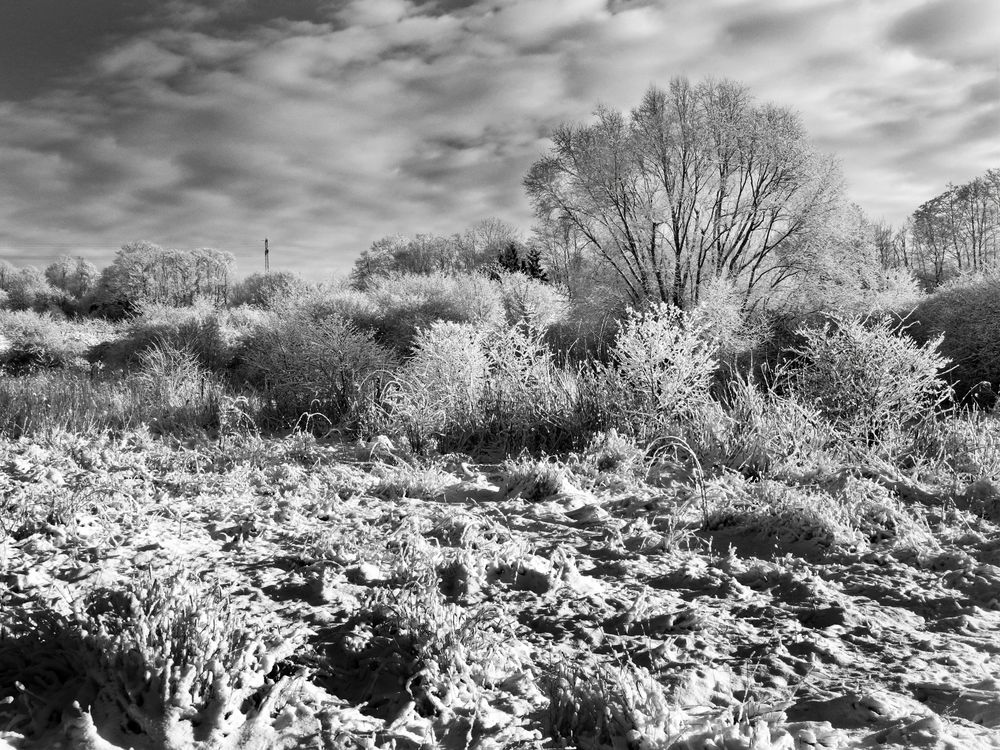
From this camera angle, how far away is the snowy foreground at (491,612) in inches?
71.3

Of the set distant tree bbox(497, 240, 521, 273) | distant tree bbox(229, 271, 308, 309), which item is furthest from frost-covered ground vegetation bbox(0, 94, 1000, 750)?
distant tree bbox(497, 240, 521, 273)

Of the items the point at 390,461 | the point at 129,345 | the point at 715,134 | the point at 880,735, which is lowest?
the point at 880,735

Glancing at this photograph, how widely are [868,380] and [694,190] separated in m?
15.5

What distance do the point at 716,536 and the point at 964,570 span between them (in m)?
1.13

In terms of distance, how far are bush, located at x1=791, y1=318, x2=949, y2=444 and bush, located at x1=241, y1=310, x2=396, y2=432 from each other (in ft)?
16.2

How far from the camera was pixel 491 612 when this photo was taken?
2.51m

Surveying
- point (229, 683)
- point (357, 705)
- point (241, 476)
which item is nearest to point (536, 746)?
point (357, 705)

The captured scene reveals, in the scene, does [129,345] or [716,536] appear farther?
[129,345]

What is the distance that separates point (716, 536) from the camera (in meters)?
3.51

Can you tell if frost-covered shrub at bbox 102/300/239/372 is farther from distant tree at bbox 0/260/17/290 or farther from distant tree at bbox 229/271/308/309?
distant tree at bbox 0/260/17/290

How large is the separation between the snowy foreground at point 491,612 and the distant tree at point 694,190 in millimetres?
16840

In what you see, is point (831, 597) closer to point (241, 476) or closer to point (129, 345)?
point (241, 476)

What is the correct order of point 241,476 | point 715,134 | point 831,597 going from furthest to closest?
1. point 715,134
2. point 241,476
3. point 831,597

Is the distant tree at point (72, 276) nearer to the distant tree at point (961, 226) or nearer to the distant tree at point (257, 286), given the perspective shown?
the distant tree at point (257, 286)
